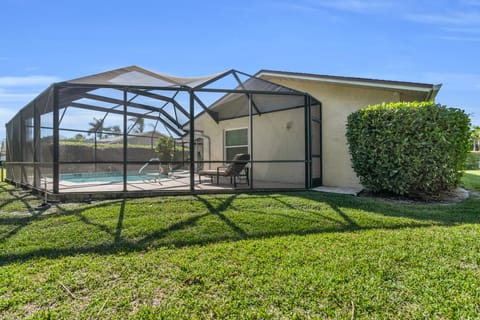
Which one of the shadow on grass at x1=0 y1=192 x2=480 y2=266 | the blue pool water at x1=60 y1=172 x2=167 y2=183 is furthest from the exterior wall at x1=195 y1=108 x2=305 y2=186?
the blue pool water at x1=60 y1=172 x2=167 y2=183

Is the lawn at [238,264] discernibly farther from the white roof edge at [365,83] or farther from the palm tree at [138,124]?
the palm tree at [138,124]

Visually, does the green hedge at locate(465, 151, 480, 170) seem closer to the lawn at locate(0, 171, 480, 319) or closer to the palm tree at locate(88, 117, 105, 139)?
the lawn at locate(0, 171, 480, 319)

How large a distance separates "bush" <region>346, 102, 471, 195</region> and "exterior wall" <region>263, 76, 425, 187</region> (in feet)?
4.82

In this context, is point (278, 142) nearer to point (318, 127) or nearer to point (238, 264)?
point (318, 127)

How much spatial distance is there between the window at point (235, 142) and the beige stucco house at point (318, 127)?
0.20 feet

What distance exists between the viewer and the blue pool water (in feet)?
26.0

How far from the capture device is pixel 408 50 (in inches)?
393

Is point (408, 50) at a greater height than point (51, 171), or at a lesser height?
greater

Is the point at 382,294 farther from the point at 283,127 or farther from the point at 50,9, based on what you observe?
the point at 50,9

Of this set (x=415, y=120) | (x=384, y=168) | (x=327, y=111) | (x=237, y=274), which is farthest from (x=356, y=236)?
(x=327, y=111)

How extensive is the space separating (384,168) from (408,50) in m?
6.86

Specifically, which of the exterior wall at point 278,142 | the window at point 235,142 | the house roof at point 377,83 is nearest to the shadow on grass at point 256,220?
the exterior wall at point 278,142

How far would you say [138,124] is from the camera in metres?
9.35

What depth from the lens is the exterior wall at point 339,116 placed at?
7.45 m
